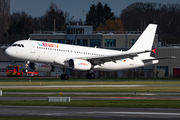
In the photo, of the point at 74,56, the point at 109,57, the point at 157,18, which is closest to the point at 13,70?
the point at 74,56

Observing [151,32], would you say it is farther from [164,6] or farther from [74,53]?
[164,6]

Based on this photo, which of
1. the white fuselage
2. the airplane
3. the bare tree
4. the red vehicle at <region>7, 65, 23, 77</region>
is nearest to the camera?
the white fuselage

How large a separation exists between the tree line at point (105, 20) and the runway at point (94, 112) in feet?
398

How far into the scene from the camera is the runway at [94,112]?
18.6m

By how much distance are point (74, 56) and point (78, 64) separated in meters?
2.26

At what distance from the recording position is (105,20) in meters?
183

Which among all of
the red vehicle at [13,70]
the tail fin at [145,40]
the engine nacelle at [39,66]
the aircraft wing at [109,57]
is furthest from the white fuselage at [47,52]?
the red vehicle at [13,70]

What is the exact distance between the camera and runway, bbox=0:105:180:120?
61.1 ft

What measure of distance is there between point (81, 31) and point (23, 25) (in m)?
63.3

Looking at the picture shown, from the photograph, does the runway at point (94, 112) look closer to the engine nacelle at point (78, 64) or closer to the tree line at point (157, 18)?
the engine nacelle at point (78, 64)

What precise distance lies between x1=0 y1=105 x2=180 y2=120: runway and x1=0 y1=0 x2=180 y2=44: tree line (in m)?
121

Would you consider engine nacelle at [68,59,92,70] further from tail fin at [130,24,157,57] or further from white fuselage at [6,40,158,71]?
tail fin at [130,24,157,57]

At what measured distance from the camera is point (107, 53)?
58.3 metres

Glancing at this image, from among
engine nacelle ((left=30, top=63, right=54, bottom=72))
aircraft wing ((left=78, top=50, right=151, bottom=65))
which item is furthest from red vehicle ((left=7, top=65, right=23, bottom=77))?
aircraft wing ((left=78, top=50, right=151, bottom=65))
